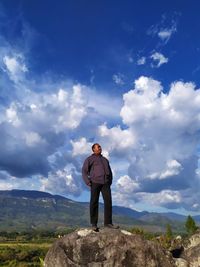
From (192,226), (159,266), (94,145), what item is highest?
(192,226)

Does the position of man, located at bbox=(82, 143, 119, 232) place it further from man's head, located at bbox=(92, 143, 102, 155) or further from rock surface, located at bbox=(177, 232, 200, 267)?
rock surface, located at bbox=(177, 232, 200, 267)

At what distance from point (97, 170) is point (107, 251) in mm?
4281

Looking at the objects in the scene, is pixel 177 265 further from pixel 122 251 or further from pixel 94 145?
pixel 94 145

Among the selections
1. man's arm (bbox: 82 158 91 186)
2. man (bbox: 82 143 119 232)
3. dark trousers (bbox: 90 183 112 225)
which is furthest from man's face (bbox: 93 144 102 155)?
dark trousers (bbox: 90 183 112 225)

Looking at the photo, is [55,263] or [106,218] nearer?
[55,263]

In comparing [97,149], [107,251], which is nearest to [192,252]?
[107,251]

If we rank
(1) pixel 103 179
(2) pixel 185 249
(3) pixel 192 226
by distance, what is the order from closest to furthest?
(1) pixel 103 179 < (2) pixel 185 249 < (3) pixel 192 226

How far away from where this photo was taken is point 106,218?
21.0 meters

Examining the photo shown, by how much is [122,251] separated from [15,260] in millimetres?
183848

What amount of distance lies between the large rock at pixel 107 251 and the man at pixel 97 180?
158 cm

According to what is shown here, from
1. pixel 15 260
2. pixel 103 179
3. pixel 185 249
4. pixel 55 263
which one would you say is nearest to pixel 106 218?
pixel 103 179

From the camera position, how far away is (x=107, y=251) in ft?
60.6

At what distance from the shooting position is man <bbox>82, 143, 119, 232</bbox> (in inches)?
814

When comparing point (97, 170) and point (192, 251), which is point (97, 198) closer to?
point (97, 170)
